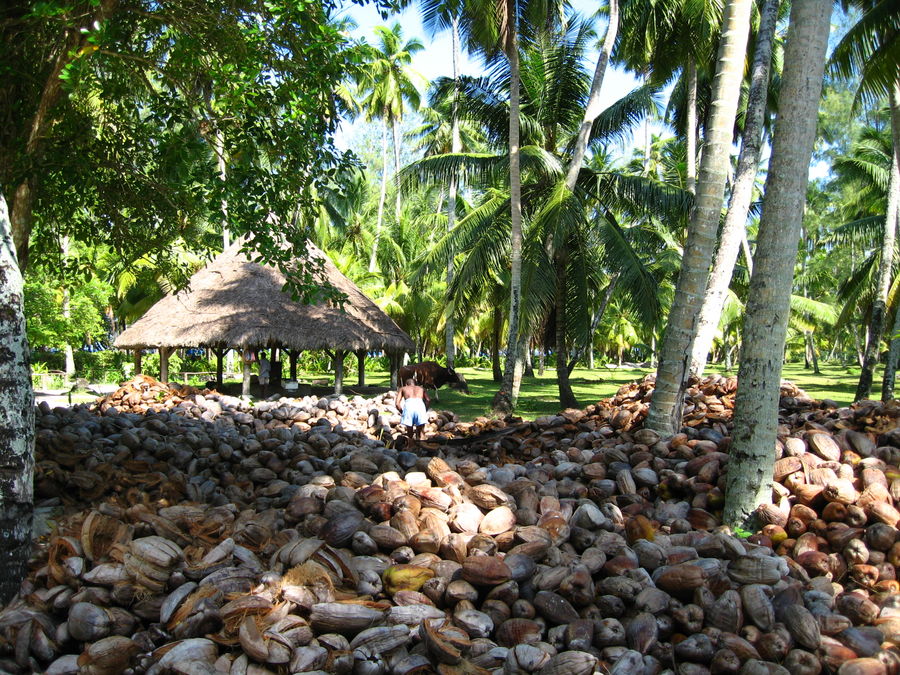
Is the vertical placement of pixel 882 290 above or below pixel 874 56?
below

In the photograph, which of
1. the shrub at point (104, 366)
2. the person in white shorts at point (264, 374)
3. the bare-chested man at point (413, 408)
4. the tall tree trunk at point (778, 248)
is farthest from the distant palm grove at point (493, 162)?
the person in white shorts at point (264, 374)

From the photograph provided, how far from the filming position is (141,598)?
9.29 feet

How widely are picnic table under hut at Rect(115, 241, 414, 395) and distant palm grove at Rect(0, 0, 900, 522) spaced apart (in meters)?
2.06

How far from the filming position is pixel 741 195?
9375 millimetres

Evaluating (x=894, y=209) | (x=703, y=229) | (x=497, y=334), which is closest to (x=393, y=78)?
(x=497, y=334)

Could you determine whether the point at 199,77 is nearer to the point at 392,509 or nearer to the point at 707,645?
the point at 392,509

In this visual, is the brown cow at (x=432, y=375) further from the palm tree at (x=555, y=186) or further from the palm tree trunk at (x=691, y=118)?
the palm tree trunk at (x=691, y=118)

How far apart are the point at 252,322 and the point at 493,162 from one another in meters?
6.80

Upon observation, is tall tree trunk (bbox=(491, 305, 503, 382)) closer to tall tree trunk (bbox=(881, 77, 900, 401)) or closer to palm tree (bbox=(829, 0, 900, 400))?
tall tree trunk (bbox=(881, 77, 900, 401))

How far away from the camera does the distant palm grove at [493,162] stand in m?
4.21

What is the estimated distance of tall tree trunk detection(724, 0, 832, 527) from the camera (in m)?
4.07

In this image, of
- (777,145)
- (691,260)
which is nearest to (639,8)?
(691,260)

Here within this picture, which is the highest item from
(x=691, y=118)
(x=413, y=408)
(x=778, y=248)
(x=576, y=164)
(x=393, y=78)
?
(x=393, y=78)

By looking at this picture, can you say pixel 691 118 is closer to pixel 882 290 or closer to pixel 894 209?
pixel 894 209
